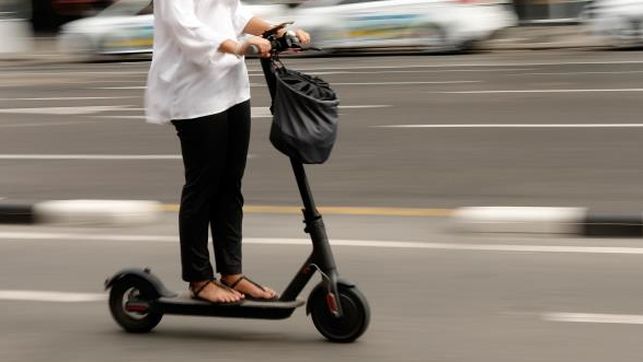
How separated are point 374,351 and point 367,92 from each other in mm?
10549

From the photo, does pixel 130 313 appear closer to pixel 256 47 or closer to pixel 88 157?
pixel 256 47

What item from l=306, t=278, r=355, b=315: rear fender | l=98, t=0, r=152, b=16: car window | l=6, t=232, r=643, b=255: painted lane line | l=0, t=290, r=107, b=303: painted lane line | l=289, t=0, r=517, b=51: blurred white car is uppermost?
l=306, t=278, r=355, b=315: rear fender

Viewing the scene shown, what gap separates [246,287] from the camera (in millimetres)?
5051

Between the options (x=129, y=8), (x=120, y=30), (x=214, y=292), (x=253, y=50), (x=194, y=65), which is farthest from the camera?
(x=129, y=8)

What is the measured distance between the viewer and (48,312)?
5590 millimetres

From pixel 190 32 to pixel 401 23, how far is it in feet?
56.7

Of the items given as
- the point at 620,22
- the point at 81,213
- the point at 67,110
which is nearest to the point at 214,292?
the point at 81,213

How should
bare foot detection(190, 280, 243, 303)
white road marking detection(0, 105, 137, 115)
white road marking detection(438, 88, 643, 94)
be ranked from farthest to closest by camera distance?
white road marking detection(0, 105, 137, 115), white road marking detection(438, 88, 643, 94), bare foot detection(190, 280, 243, 303)

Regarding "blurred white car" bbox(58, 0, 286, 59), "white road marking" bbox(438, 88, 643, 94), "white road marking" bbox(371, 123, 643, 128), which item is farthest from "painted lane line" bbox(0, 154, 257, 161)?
"blurred white car" bbox(58, 0, 286, 59)

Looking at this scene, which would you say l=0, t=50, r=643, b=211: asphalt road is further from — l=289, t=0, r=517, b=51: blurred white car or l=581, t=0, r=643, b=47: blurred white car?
l=289, t=0, r=517, b=51: blurred white car

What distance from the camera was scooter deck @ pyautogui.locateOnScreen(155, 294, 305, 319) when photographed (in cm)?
491

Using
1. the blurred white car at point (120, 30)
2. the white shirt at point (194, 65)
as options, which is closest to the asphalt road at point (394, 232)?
the white shirt at point (194, 65)

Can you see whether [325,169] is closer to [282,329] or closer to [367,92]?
[282,329]

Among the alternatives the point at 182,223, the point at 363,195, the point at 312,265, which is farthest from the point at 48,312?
the point at 363,195
